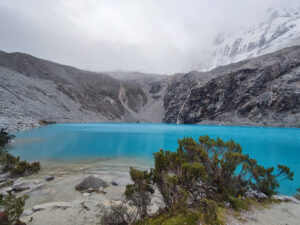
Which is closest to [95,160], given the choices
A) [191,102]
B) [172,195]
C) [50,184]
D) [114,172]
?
[114,172]

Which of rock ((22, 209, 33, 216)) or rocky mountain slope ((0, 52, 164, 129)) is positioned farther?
rocky mountain slope ((0, 52, 164, 129))

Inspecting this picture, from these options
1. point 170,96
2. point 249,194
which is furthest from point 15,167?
point 170,96

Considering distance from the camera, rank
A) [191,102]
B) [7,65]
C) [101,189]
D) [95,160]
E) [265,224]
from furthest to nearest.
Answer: [191,102], [7,65], [95,160], [101,189], [265,224]

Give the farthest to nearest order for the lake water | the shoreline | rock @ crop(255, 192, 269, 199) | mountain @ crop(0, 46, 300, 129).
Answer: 1. mountain @ crop(0, 46, 300, 129)
2. the shoreline
3. the lake water
4. rock @ crop(255, 192, 269, 199)

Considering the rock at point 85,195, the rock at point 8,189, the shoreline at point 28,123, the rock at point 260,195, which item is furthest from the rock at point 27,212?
the shoreline at point 28,123

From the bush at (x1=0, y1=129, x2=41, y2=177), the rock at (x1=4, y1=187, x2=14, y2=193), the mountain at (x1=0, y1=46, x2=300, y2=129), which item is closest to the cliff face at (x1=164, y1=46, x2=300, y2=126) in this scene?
the mountain at (x1=0, y1=46, x2=300, y2=129)

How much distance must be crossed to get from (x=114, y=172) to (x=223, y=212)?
927cm

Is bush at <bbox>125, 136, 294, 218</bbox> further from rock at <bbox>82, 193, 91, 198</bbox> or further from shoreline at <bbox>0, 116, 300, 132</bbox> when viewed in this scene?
shoreline at <bbox>0, 116, 300, 132</bbox>

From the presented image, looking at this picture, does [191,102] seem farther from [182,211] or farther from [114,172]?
[182,211]

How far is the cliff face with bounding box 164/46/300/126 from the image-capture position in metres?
70.2

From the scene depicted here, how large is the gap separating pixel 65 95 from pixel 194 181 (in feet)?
337

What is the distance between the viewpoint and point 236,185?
7.08 meters

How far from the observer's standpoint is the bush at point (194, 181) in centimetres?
510

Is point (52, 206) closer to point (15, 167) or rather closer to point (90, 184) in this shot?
point (90, 184)
